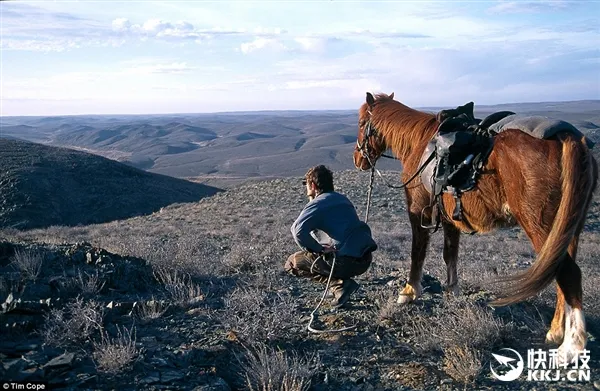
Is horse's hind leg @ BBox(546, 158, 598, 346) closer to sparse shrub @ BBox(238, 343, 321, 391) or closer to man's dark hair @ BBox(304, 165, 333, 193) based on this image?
sparse shrub @ BBox(238, 343, 321, 391)

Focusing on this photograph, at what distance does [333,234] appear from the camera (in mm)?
5082

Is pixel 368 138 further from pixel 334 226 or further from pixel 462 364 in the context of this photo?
pixel 462 364

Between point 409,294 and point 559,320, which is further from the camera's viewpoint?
point 409,294

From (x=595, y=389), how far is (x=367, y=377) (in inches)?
63.1

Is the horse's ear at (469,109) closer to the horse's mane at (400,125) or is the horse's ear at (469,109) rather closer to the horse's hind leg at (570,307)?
the horse's mane at (400,125)

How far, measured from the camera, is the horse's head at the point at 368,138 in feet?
21.4

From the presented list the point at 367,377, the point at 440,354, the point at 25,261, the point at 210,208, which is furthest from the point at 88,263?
the point at 210,208

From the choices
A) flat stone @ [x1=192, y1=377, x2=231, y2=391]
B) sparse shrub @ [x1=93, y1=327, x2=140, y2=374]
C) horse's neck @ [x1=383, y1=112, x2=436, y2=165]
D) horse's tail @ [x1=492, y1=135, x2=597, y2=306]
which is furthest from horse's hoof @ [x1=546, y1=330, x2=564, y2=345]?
sparse shrub @ [x1=93, y1=327, x2=140, y2=374]

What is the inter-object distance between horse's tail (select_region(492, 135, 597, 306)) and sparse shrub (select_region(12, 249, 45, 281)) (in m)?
4.68

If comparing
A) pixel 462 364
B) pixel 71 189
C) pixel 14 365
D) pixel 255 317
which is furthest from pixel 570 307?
pixel 71 189

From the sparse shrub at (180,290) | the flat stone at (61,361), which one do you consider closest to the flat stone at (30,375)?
the flat stone at (61,361)

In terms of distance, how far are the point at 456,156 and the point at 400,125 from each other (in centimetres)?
148

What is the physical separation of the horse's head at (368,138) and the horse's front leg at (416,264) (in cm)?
124

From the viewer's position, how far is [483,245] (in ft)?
42.5
